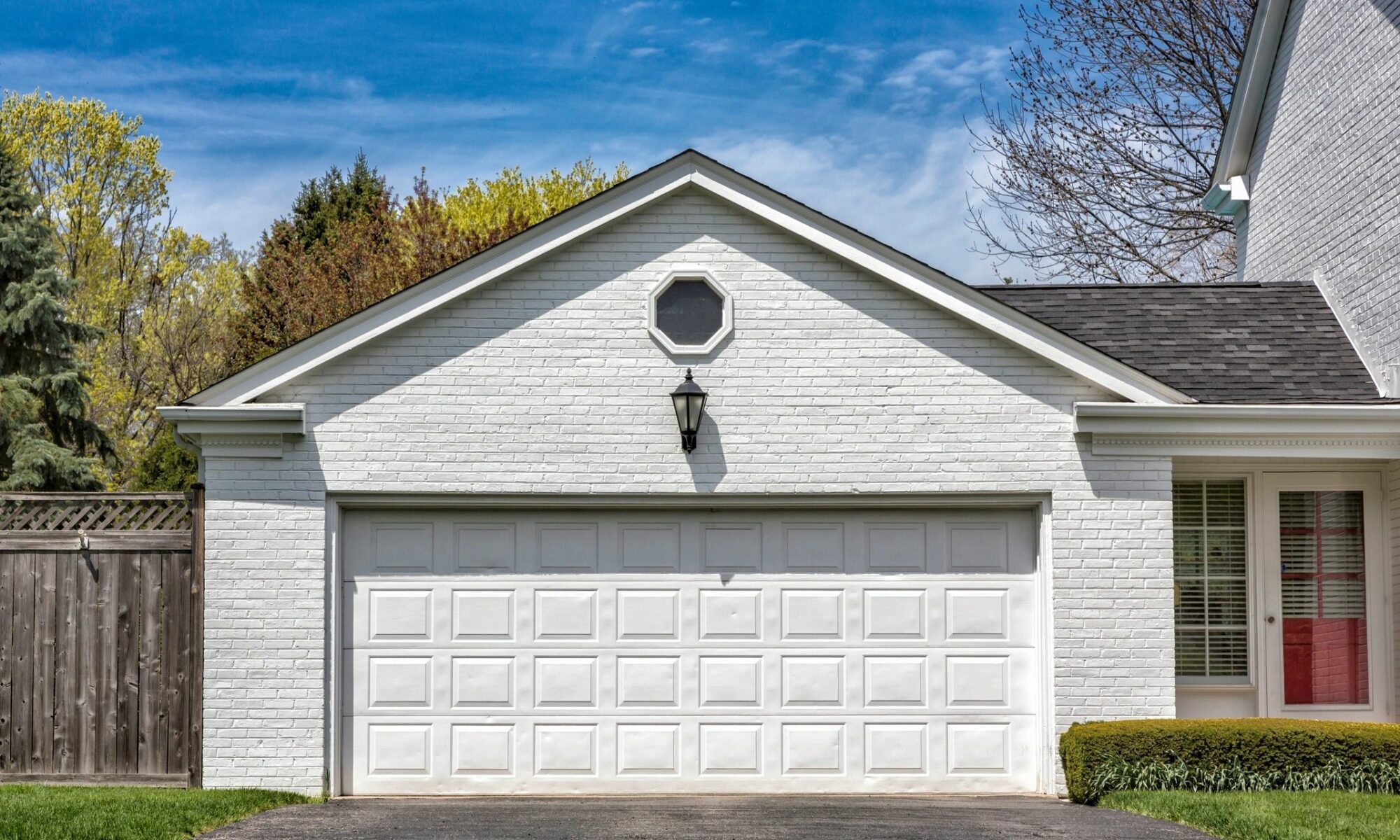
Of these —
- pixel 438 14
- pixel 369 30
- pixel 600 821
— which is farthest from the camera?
pixel 369 30

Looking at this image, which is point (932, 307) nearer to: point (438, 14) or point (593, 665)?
point (593, 665)

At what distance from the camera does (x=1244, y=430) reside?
10695 mm

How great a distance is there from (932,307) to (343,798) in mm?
5886

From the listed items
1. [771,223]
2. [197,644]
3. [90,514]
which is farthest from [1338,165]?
[90,514]

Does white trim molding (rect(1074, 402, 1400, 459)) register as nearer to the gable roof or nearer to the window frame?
the gable roof

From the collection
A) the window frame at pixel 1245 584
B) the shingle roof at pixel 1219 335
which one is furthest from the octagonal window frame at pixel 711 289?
the window frame at pixel 1245 584

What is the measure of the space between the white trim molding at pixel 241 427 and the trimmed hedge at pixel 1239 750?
6.33 m

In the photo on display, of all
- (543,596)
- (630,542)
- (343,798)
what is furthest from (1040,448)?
(343,798)

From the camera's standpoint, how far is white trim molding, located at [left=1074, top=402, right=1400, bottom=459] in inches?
415

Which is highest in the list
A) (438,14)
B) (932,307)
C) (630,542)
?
(438,14)

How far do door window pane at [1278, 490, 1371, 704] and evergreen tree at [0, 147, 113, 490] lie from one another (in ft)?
48.5

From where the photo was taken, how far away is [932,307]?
10.7 metres

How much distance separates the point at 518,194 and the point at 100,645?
24.0 meters

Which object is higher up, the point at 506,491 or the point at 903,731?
the point at 506,491
